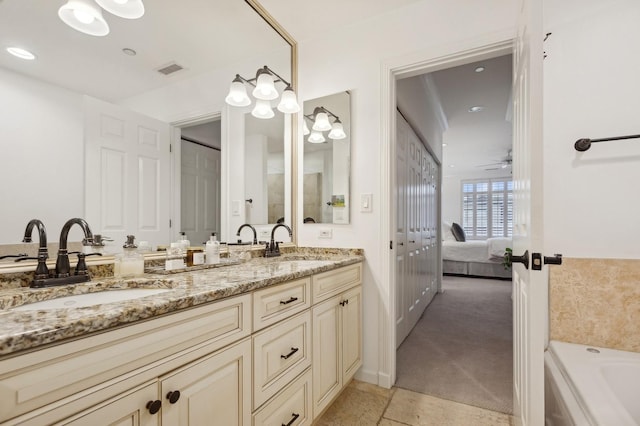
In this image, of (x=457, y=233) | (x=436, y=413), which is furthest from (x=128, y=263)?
(x=457, y=233)

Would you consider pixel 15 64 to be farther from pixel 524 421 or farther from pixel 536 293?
pixel 524 421

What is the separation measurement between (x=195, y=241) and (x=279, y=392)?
921 mm

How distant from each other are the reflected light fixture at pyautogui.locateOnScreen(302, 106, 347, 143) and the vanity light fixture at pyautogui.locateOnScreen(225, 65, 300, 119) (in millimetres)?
156

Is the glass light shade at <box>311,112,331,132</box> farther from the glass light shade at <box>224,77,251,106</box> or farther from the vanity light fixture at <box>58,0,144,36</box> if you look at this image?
the vanity light fixture at <box>58,0,144,36</box>

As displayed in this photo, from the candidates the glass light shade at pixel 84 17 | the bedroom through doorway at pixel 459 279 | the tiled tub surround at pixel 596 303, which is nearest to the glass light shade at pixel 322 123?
the bedroom through doorway at pixel 459 279

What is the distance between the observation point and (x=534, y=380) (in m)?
1.06

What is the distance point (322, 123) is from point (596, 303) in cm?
199

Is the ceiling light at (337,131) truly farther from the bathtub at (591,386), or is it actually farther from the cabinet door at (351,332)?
the bathtub at (591,386)

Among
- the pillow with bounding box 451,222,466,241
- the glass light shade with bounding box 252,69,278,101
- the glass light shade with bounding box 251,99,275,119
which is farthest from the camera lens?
the pillow with bounding box 451,222,466,241

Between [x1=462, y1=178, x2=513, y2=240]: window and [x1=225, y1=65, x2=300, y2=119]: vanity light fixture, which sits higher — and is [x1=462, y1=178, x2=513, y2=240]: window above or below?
below

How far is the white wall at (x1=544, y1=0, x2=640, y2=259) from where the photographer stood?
1.62 m

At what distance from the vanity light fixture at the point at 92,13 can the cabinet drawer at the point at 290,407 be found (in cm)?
166

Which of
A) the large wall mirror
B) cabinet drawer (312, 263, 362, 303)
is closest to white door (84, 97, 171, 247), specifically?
the large wall mirror

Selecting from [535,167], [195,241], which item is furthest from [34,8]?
[535,167]
